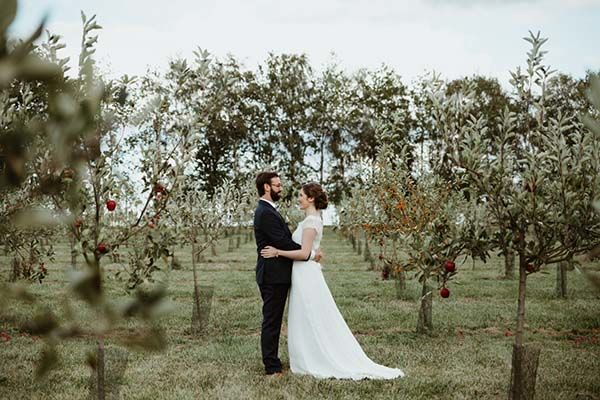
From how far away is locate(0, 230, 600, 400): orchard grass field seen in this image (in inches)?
291

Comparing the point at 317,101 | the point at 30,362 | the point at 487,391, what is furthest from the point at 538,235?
the point at 317,101

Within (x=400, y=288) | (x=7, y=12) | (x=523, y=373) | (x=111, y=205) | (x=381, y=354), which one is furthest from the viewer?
(x=400, y=288)

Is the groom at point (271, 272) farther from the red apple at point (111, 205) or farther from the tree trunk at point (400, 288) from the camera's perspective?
the tree trunk at point (400, 288)

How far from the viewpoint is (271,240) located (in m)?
8.24

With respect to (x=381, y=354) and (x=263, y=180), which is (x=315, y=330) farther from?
(x=263, y=180)

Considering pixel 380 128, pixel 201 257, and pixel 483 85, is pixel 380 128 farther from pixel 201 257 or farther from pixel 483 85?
pixel 483 85

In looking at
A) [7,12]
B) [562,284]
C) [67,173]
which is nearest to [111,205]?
[67,173]

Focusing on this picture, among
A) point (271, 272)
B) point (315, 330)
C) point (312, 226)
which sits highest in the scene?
point (312, 226)

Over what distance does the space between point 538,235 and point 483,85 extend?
4755 centimetres

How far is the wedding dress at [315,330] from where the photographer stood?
328 inches

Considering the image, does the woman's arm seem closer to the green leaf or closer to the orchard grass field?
the orchard grass field

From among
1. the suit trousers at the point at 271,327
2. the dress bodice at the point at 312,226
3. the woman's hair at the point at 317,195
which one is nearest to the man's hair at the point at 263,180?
the woman's hair at the point at 317,195

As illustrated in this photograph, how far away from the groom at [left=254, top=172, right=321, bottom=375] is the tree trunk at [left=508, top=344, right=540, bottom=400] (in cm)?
293

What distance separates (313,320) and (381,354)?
1.44m
